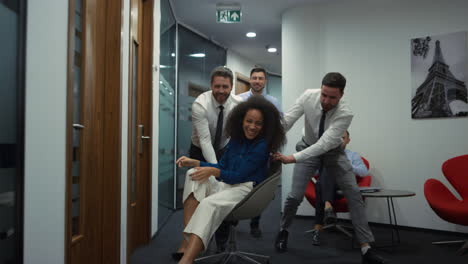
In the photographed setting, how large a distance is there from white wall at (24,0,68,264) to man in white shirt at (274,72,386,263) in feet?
5.29

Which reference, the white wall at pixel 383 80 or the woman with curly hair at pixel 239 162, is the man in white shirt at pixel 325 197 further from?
the woman with curly hair at pixel 239 162

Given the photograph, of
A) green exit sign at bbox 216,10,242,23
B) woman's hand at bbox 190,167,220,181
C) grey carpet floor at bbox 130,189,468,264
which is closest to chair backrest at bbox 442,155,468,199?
grey carpet floor at bbox 130,189,468,264

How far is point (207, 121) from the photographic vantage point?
3113 millimetres

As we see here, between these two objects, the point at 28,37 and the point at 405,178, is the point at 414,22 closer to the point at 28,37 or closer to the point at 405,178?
the point at 405,178

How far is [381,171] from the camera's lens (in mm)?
4711

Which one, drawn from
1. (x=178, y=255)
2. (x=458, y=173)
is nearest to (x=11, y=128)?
(x=178, y=255)

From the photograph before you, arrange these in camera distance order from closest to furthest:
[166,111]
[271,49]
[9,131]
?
[9,131] → [166,111] → [271,49]

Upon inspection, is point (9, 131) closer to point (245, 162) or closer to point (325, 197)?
point (245, 162)

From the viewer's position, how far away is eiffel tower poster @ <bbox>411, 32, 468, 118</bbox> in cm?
423

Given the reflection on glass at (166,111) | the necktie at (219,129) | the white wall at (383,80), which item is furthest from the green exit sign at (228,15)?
the necktie at (219,129)

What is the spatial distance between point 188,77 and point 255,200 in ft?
13.5

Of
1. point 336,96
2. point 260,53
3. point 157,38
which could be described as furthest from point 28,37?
point 260,53

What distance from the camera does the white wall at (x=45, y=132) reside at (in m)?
1.35

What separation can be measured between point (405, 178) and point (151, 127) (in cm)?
288
